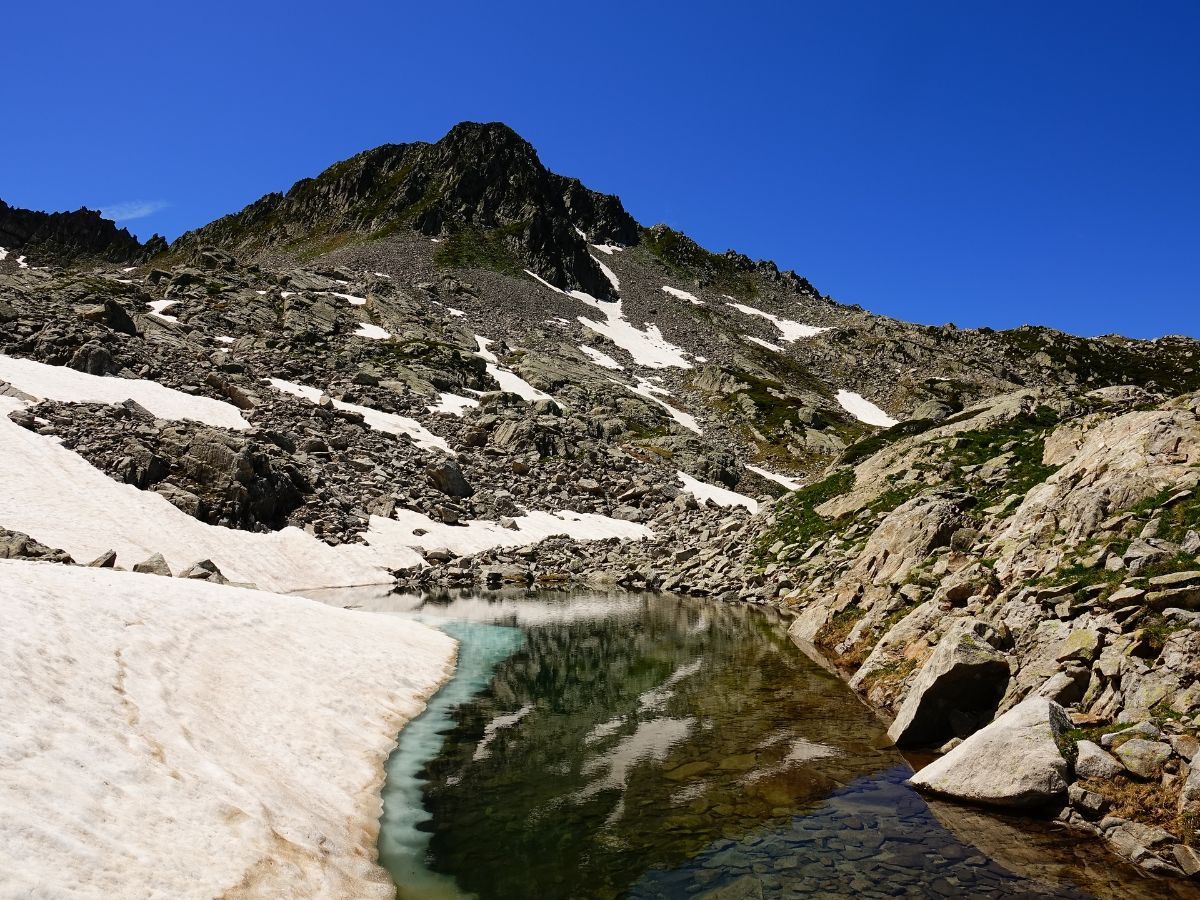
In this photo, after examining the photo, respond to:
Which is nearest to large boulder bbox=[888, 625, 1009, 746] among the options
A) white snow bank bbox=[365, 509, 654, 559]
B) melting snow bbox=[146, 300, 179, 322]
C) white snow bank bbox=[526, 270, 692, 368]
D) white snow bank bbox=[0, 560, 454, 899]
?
white snow bank bbox=[0, 560, 454, 899]

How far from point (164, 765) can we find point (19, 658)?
3660mm

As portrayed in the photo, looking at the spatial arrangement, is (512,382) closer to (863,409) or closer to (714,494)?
(714,494)

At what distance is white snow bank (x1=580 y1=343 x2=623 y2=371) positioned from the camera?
471ft

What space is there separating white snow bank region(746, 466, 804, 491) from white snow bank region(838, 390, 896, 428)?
159ft

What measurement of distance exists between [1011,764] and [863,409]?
150385 mm

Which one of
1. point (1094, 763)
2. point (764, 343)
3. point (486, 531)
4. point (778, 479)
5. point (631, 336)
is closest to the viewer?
point (1094, 763)

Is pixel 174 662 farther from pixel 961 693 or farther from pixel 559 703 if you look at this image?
pixel 961 693

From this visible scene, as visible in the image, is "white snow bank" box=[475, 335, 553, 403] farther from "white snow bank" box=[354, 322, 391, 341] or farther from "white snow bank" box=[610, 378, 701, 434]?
"white snow bank" box=[610, 378, 701, 434]

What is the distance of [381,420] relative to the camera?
78.3 metres

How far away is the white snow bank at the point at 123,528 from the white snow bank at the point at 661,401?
2919 inches

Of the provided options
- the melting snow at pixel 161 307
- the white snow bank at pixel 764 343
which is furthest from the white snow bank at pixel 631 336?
the melting snow at pixel 161 307

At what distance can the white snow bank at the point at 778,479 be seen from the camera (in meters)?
98.6

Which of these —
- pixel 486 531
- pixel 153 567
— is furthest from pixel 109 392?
pixel 153 567

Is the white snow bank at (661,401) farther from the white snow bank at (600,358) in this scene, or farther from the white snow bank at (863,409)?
the white snow bank at (863,409)
